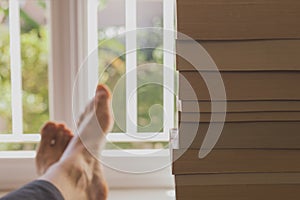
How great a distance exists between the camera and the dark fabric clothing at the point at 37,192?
0.95 metres

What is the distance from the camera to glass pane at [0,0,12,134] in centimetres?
140

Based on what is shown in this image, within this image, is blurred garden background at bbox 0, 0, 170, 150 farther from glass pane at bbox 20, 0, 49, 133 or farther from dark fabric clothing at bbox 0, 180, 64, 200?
dark fabric clothing at bbox 0, 180, 64, 200

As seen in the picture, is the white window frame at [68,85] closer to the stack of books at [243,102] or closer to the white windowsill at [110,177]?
the white windowsill at [110,177]

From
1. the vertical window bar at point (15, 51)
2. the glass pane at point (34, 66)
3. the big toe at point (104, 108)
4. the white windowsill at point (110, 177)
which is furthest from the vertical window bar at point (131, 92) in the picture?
the glass pane at point (34, 66)

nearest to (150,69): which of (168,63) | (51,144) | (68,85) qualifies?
(168,63)

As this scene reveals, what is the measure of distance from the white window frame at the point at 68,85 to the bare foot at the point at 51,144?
0.07 feet

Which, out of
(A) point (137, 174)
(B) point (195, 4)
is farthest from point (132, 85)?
(A) point (137, 174)

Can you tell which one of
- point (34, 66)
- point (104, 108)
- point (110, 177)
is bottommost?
point (110, 177)

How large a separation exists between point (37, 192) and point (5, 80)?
0.55m

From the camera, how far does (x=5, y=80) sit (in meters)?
1.45

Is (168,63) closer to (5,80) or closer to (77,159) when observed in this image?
(77,159)

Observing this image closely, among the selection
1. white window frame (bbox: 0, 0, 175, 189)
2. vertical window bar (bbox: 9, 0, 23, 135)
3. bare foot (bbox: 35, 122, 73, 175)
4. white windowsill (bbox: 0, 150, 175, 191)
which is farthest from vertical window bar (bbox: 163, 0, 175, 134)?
vertical window bar (bbox: 9, 0, 23, 135)

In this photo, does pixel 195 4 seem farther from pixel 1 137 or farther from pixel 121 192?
pixel 1 137

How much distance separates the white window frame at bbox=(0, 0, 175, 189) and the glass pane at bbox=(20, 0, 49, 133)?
262 millimetres
